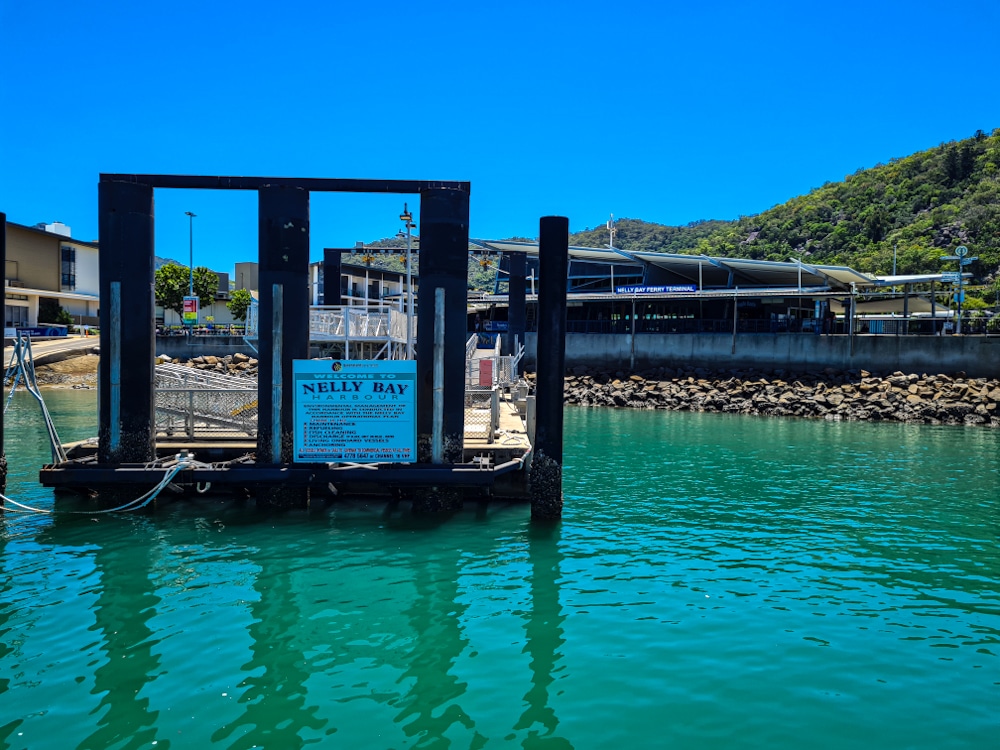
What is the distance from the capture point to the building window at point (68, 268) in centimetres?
7606

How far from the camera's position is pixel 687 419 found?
39438 mm

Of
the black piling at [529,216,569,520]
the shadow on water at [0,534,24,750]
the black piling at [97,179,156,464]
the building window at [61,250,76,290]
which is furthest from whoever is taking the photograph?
the building window at [61,250,76,290]

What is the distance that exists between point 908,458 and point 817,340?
2357cm

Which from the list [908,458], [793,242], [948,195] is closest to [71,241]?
[908,458]

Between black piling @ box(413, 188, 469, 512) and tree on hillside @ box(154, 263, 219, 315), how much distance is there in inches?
2627

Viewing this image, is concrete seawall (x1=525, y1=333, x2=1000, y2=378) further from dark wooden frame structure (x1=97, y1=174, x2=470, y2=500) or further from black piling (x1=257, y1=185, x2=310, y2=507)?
black piling (x1=257, y1=185, x2=310, y2=507)

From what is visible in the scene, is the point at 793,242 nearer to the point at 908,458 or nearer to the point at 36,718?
the point at 908,458

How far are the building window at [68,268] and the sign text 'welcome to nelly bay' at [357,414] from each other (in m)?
74.0

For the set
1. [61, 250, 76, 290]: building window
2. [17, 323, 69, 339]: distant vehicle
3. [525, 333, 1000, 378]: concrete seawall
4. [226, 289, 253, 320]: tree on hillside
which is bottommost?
[525, 333, 1000, 378]: concrete seawall

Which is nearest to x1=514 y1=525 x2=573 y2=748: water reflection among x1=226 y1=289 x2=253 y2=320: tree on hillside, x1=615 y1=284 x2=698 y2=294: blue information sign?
x1=615 y1=284 x2=698 y2=294: blue information sign

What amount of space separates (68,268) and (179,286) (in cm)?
1178

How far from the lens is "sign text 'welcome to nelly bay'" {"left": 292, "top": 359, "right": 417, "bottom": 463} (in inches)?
581

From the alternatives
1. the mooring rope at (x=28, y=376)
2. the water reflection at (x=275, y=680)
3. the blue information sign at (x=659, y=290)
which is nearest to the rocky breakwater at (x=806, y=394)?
the blue information sign at (x=659, y=290)

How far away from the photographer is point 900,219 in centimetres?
10575
